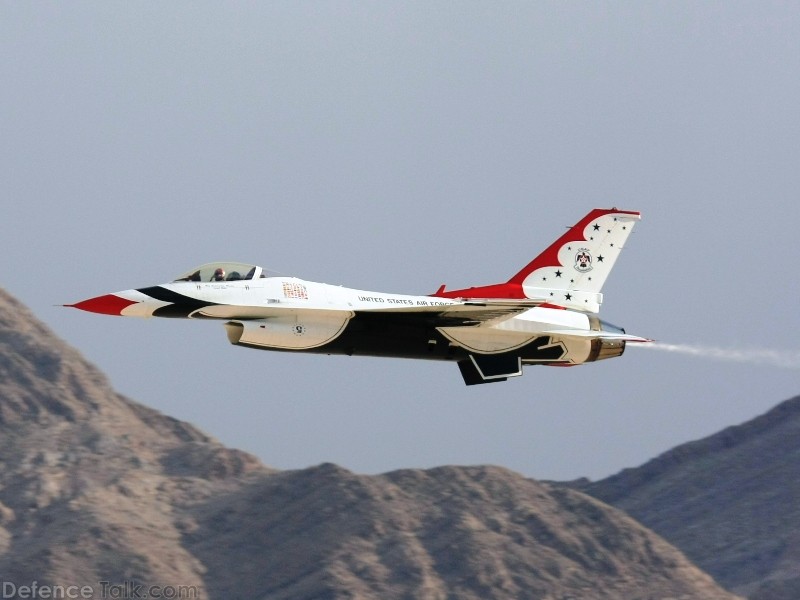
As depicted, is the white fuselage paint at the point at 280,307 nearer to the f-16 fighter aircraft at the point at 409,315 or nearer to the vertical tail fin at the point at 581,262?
the f-16 fighter aircraft at the point at 409,315

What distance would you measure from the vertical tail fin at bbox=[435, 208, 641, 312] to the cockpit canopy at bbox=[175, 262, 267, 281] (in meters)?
6.70

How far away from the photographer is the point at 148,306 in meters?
32.9

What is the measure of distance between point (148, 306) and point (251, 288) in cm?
246

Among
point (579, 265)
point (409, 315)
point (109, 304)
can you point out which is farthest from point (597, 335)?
point (109, 304)

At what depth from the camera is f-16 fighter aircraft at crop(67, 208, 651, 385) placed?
3306cm

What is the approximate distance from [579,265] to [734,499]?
52.4 metres

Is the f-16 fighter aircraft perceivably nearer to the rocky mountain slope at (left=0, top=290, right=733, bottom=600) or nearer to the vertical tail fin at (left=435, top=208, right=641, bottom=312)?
the vertical tail fin at (left=435, top=208, right=641, bottom=312)

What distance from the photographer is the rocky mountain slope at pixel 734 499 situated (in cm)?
7688

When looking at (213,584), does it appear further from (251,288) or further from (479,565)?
(251,288)

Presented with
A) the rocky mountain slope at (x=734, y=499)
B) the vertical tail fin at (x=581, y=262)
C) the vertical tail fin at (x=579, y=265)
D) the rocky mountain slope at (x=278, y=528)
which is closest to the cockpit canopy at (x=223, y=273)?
the vertical tail fin at (x=579, y=265)

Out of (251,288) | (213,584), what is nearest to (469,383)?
(251,288)

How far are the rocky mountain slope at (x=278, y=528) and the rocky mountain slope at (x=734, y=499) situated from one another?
842 cm

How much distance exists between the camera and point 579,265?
37.7 m

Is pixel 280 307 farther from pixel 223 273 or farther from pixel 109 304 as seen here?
pixel 109 304
